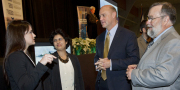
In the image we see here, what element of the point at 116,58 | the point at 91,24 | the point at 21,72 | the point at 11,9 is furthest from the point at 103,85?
the point at 91,24

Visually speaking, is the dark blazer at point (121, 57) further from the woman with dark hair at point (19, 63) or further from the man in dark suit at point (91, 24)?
the man in dark suit at point (91, 24)

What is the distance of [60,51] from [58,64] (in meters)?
0.24

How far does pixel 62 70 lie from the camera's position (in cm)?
180

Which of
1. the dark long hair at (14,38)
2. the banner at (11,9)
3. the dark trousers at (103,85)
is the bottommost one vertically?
the dark trousers at (103,85)

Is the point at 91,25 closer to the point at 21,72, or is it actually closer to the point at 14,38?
the point at 14,38

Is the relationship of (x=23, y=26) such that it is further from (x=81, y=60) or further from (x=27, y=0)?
(x=27, y=0)

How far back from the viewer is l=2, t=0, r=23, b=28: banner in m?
2.65

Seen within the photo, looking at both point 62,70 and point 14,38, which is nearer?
point 14,38

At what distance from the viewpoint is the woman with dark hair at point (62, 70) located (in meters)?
1.73

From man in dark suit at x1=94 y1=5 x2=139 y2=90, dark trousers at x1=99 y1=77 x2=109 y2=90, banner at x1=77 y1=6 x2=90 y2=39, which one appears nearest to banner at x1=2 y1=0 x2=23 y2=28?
man in dark suit at x1=94 y1=5 x2=139 y2=90

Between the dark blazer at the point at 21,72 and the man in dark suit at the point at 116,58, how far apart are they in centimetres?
70

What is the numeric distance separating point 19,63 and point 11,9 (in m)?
2.32

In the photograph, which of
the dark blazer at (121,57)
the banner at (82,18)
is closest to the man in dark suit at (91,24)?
the banner at (82,18)

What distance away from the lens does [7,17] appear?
2697 millimetres
